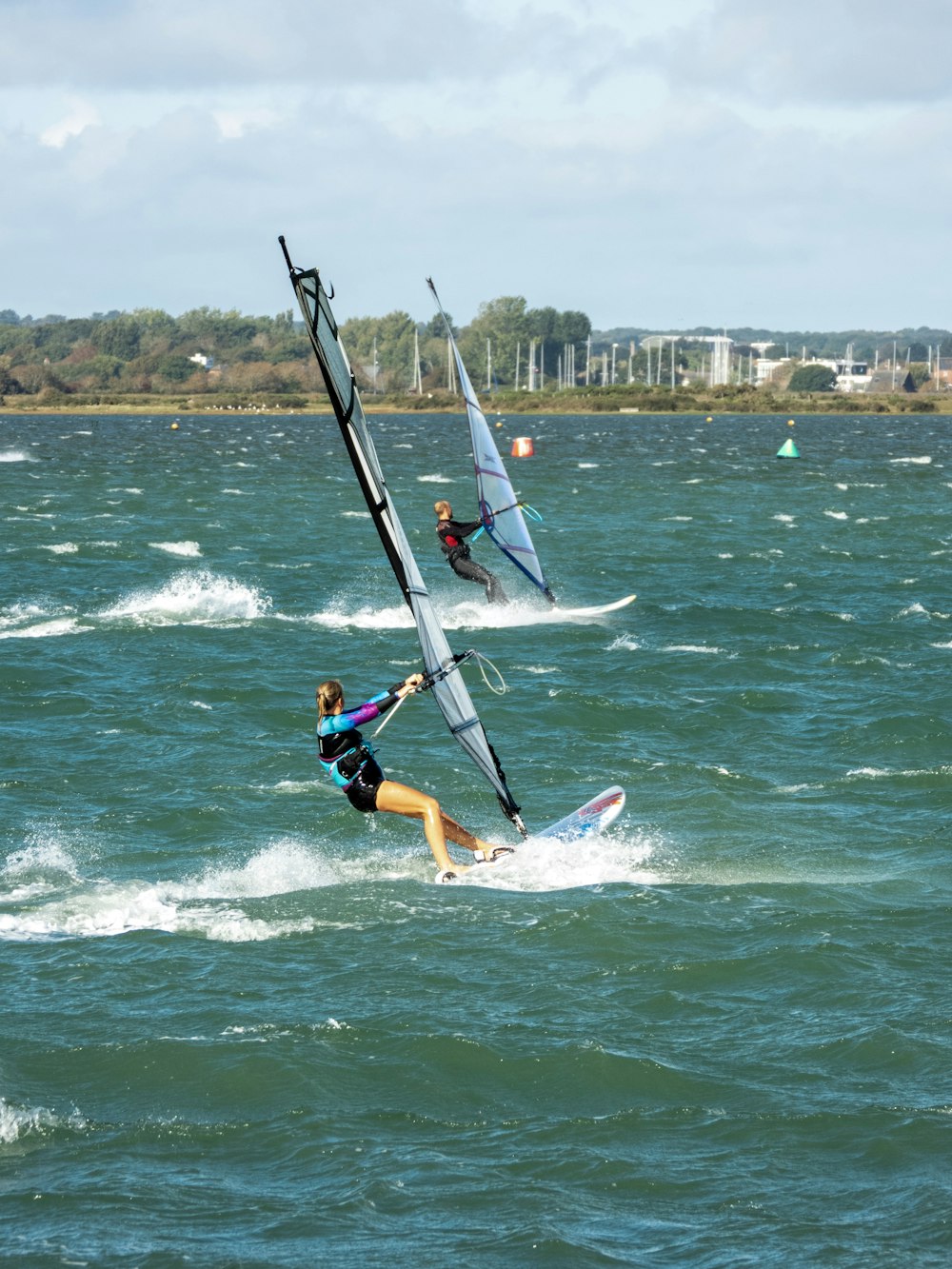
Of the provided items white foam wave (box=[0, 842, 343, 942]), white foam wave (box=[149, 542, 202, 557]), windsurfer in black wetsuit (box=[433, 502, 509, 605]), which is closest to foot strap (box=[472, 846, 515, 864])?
white foam wave (box=[0, 842, 343, 942])

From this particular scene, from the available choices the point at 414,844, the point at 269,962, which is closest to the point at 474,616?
the point at 414,844

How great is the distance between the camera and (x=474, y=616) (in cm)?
2727

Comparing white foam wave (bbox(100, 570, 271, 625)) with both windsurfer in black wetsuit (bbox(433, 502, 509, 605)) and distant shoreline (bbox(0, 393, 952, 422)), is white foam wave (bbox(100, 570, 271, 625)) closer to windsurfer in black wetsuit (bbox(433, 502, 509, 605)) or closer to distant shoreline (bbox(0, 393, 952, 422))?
windsurfer in black wetsuit (bbox(433, 502, 509, 605))

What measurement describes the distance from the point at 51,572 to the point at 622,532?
14715 mm

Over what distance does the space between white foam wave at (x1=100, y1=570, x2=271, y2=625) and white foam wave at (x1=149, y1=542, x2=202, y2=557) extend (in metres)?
5.24

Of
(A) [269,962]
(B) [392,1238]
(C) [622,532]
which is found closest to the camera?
(B) [392,1238]

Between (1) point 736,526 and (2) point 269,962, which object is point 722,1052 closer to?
(2) point 269,962

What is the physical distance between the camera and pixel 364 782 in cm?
1274

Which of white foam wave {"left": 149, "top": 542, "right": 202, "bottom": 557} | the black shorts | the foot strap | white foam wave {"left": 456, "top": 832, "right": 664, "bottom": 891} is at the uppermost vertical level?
white foam wave {"left": 149, "top": 542, "right": 202, "bottom": 557}

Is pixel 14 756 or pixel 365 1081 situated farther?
pixel 14 756

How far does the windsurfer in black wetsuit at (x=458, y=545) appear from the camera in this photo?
21.2 metres

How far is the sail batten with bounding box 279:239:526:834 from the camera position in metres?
11.2

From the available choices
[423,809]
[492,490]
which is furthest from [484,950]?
[492,490]

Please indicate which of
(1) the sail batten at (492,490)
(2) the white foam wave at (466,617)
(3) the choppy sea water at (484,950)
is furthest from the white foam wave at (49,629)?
(1) the sail batten at (492,490)
